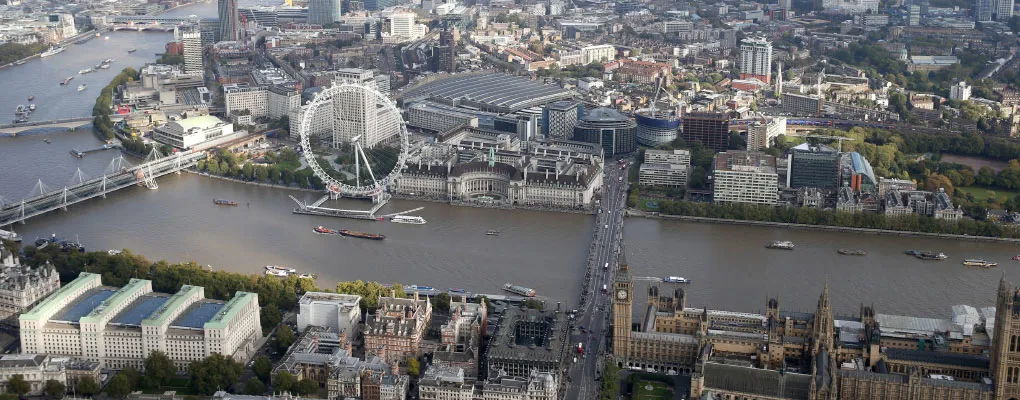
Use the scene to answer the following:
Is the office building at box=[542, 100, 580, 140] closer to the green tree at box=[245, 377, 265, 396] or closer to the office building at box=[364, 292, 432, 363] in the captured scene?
the office building at box=[364, 292, 432, 363]

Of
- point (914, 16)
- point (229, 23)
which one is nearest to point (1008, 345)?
point (229, 23)

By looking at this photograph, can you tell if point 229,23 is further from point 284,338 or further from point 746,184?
point 284,338

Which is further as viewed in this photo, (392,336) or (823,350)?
(392,336)

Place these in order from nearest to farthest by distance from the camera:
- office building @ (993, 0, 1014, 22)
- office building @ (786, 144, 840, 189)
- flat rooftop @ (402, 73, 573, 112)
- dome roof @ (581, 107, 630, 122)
→ office building @ (786, 144, 840, 189) → dome roof @ (581, 107, 630, 122) → flat rooftop @ (402, 73, 573, 112) → office building @ (993, 0, 1014, 22)

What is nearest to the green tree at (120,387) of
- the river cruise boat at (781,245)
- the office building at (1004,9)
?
the river cruise boat at (781,245)

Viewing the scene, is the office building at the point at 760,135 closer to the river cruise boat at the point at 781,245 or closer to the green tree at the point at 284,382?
the river cruise boat at the point at 781,245

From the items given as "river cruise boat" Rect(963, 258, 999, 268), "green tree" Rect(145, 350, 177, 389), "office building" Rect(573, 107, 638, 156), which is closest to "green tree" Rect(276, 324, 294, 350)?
"green tree" Rect(145, 350, 177, 389)
